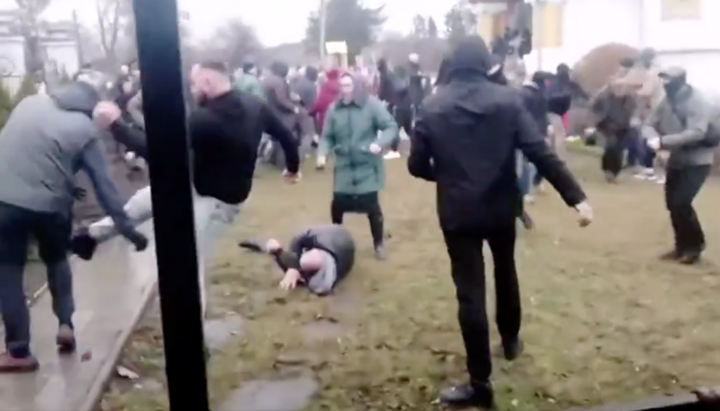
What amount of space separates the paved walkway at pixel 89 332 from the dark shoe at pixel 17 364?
0.03 metres

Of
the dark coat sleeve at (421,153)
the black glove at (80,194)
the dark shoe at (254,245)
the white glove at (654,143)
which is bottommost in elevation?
the dark shoe at (254,245)

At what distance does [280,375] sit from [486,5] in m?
1.52

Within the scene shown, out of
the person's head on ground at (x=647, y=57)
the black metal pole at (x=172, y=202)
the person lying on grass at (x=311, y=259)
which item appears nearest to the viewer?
the black metal pole at (x=172, y=202)

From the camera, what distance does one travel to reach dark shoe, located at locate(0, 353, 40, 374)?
3.18m

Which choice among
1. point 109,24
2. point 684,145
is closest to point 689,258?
point 684,145

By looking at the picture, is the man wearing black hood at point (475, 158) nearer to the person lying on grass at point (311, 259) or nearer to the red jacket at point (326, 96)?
the red jacket at point (326, 96)

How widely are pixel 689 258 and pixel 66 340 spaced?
119 inches

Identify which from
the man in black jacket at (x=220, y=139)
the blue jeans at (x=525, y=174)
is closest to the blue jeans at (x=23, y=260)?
the man in black jacket at (x=220, y=139)

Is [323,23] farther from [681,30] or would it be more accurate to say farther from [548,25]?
[681,30]

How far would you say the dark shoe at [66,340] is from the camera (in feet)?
10.9

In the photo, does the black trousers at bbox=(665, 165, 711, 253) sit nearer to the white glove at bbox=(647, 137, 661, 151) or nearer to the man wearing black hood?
the white glove at bbox=(647, 137, 661, 151)

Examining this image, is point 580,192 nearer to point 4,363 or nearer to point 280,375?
point 280,375

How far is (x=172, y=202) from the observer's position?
7.35 ft

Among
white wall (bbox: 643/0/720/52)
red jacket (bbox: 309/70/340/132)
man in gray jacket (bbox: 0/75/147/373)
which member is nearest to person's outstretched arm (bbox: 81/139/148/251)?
man in gray jacket (bbox: 0/75/147/373)
